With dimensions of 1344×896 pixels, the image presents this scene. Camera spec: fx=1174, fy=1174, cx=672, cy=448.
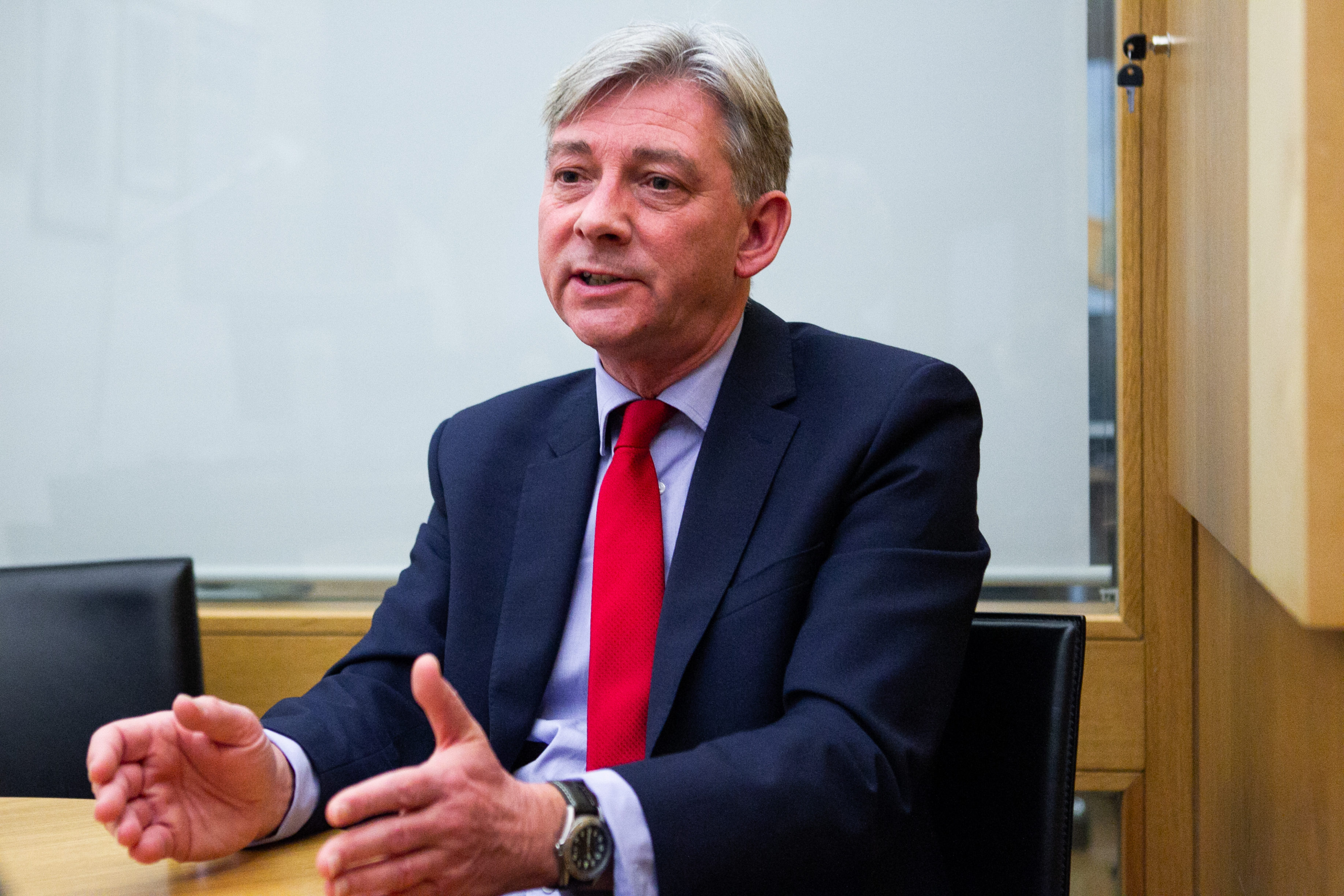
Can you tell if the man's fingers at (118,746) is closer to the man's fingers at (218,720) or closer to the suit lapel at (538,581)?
the man's fingers at (218,720)

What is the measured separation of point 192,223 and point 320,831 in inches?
57.6

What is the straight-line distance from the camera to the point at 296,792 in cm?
126

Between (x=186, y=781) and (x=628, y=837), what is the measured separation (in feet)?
1.46

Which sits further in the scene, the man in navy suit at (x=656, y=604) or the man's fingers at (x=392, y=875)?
the man in navy suit at (x=656, y=604)

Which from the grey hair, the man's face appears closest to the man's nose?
the man's face

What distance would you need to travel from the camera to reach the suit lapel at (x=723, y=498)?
1.39 metres

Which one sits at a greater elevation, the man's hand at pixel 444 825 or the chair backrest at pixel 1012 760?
the man's hand at pixel 444 825

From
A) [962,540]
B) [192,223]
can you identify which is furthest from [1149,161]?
[192,223]

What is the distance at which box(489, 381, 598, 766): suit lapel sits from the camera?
1492 mm

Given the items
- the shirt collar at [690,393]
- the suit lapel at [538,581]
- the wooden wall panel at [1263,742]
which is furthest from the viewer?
the shirt collar at [690,393]

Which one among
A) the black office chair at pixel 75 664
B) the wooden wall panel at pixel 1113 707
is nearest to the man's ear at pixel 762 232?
the wooden wall panel at pixel 1113 707

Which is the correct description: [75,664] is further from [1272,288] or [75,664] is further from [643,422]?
[1272,288]

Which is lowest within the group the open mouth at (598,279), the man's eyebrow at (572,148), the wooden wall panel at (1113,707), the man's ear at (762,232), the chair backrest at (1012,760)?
the wooden wall panel at (1113,707)

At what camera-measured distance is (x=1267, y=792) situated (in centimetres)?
153
